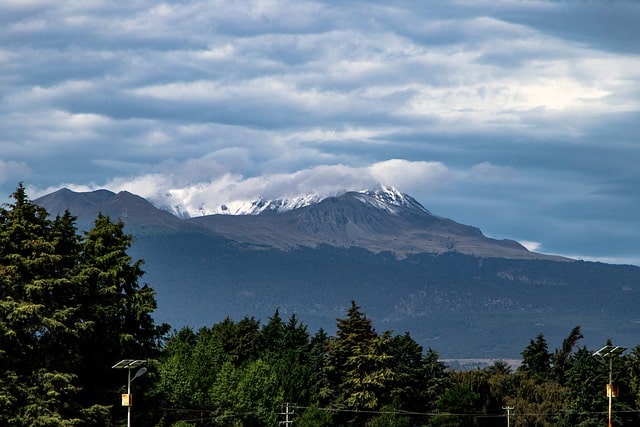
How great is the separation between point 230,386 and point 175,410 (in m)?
11.8

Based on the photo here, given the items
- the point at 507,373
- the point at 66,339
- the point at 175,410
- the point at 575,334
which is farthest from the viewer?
the point at 575,334

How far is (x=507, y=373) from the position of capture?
18188 cm

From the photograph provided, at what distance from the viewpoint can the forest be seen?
270 ft

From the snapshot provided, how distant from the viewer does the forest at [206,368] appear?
82.3 m

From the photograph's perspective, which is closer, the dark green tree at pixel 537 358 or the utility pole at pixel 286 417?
the utility pole at pixel 286 417

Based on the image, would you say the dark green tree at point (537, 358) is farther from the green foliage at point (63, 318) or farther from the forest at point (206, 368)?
the green foliage at point (63, 318)

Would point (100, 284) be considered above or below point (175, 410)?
above

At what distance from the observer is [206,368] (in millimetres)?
137625

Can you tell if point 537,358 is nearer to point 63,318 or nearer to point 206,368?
point 206,368

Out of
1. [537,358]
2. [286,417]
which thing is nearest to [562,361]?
[537,358]

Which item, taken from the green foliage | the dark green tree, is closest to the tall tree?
the dark green tree

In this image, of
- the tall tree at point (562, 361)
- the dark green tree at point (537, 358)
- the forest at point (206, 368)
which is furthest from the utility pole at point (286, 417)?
the dark green tree at point (537, 358)

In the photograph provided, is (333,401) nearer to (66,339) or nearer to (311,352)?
(311,352)

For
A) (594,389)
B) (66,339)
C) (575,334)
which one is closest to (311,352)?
(594,389)
